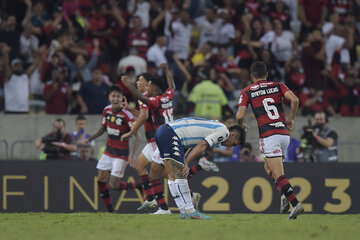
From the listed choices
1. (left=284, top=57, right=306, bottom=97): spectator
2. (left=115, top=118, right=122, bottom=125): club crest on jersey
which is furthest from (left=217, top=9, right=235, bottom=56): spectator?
(left=115, top=118, right=122, bottom=125): club crest on jersey

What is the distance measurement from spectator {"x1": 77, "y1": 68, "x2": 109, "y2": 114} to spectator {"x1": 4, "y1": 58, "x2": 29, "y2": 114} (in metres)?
1.24

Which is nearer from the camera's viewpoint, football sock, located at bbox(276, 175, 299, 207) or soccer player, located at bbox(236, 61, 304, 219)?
football sock, located at bbox(276, 175, 299, 207)

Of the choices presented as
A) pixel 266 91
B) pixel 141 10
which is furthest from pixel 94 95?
pixel 266 91

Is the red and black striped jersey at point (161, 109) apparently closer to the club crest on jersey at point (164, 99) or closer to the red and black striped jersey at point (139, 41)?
the club crest on jersey at point (164, 99)

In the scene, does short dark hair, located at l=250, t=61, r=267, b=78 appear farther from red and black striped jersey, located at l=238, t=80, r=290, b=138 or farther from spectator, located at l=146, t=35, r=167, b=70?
spectator, located at l=146, t=35, r=167, b=70

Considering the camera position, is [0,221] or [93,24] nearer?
[0,221]

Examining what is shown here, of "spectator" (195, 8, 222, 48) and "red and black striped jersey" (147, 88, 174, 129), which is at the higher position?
"spectator" (195, 8, 222, 48)

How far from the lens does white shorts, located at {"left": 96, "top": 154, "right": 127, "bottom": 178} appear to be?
14141mm

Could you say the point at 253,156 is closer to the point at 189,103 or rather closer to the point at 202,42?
the point at 189,103

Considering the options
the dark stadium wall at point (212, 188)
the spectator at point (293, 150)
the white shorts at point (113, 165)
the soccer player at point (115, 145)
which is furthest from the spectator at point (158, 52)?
the white shorts at point (113, 165)

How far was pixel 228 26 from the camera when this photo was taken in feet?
67.2

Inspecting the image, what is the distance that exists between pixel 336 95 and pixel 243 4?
153 inches

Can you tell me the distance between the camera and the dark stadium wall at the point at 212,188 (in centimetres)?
1584

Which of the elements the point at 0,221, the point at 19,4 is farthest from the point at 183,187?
the point at 19,4
